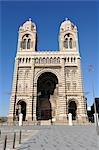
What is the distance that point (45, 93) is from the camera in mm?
49281

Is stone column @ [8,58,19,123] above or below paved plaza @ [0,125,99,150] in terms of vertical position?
above

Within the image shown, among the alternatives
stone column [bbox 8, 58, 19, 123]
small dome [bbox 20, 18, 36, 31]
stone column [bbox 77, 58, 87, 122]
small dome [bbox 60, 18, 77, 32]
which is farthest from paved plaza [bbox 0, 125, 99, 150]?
small dome [bbox 20, 18, 36, 31]

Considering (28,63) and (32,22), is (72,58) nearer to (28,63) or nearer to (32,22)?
(28,63)

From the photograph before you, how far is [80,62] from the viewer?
46.1 m

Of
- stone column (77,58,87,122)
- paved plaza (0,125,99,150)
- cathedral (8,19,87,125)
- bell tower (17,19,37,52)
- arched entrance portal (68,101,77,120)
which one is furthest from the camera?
bell tower (17,19,37,52)

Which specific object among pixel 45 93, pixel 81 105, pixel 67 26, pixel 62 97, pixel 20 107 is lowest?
pixel 20 107

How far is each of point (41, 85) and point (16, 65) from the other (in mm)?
9093

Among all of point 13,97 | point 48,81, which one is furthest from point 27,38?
point 13,97

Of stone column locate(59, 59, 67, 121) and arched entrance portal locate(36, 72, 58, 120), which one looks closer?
stone column locate(59, 59, 67, 121)

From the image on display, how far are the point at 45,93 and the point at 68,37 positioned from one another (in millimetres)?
16338

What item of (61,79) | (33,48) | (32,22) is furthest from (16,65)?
(32,22)

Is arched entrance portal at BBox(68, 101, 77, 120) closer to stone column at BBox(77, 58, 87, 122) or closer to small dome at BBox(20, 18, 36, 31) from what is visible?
stone column at BBox(77, 58, 87, 122)

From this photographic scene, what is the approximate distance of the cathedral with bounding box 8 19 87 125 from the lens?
136 feet

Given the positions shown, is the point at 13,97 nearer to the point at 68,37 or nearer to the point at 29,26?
the point at 29,26
